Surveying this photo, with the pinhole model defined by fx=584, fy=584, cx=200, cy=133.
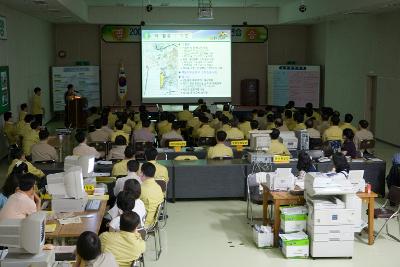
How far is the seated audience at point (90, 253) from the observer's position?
4.21 m

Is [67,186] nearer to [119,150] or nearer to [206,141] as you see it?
[119,150]

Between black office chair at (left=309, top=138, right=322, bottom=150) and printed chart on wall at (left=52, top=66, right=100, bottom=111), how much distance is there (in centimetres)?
964

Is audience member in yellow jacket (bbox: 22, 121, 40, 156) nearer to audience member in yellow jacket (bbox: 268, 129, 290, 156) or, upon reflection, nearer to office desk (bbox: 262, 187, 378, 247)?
audience member in yellow jacket (bbox: 268, 129, 290, 156)

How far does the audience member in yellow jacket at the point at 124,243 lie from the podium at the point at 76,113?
1183 cm

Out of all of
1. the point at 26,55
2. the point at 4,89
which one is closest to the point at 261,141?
the point at 4,89

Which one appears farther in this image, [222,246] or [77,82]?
[77,82]

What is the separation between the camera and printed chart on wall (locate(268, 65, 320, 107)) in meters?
17.7

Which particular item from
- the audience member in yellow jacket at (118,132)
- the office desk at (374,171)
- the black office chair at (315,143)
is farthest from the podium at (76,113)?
the office desk at (374,171)

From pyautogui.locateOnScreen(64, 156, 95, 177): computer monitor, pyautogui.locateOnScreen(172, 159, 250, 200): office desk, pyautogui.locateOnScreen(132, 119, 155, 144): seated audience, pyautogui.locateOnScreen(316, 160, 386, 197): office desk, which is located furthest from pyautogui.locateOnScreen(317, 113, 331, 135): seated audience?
pyautogui.locateOnScreen(64, 156, 95, 177): computer monitor

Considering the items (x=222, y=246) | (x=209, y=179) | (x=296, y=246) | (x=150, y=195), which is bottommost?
(x=222, y=246)

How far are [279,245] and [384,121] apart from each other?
8390 mm

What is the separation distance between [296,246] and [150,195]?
1.77m

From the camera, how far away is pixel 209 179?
912cm

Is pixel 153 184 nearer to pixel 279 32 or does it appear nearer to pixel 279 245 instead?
pixel 279 245
